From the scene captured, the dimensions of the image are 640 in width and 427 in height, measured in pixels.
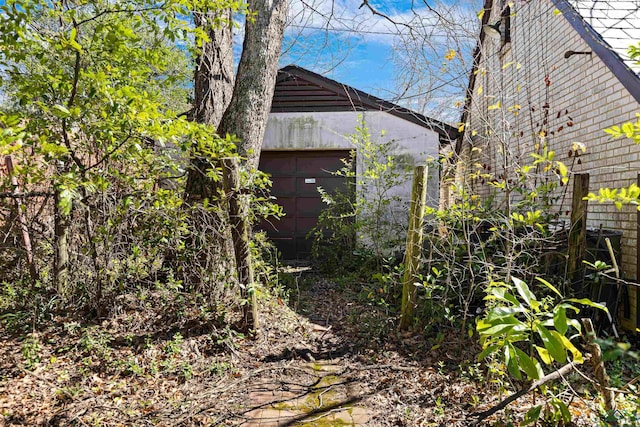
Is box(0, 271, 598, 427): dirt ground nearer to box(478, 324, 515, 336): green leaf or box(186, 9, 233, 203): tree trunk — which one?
box(478, 324, 515, 336): green leaf

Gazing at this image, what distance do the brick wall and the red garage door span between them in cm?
392

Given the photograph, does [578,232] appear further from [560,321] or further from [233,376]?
[233,376]

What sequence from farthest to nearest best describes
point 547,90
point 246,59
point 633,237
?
point 547,90 → point 246,59 → point 633,237

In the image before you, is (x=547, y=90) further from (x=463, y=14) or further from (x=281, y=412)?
(x=281, y=412)

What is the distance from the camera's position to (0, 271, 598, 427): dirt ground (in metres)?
3.05

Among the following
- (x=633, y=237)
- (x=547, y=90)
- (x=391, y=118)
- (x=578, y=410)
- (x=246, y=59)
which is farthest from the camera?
(x=391, y=118)

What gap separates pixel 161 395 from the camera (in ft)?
10.9

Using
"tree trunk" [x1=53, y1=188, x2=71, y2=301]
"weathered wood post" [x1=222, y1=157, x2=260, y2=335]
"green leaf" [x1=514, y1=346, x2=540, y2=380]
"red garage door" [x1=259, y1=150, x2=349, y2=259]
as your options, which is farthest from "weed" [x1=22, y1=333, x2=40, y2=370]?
"red garage door" [x1=259, y1=150, x2=349, y2=259]

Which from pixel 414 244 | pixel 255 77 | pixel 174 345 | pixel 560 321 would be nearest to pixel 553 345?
pixel 560 321

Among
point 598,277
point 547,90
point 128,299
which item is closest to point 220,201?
point 128,299

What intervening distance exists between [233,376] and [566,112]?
566 cm

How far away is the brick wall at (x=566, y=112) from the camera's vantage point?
462 cm

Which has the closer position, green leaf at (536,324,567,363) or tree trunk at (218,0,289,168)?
green leaf at (536,324,567,363)

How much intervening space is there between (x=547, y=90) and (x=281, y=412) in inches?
246
